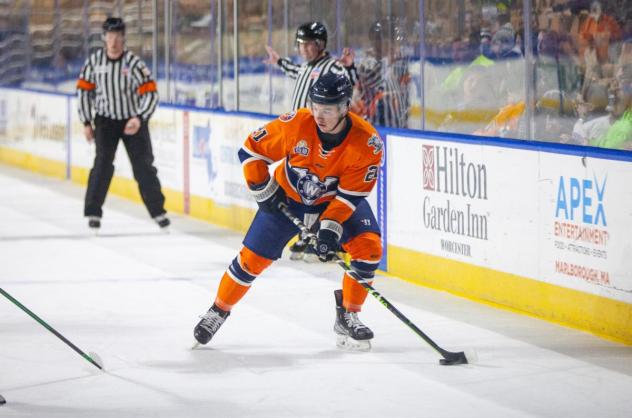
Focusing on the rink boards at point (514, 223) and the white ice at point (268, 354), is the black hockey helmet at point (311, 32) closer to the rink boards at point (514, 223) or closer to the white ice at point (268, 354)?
the rink boards at point (514, 223)

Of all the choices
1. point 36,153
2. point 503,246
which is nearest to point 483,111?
point 503,246

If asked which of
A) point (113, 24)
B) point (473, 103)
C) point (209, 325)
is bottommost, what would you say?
point (209, 325)

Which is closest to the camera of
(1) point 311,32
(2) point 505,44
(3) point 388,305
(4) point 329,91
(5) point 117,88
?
(4) point 329,91

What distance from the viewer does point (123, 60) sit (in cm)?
924

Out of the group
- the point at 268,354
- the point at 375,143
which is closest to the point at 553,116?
the point at 375,143

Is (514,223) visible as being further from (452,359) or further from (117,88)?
(117,88)

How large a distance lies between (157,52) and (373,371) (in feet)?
24.6

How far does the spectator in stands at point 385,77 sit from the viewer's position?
8586mm

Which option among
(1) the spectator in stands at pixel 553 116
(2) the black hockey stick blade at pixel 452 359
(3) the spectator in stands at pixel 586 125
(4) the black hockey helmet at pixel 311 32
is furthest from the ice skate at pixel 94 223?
(2) the black hockey stick blade at pixel 452 359

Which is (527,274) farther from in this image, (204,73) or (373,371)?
(204,73)

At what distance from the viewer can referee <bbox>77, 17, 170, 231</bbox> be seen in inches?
362

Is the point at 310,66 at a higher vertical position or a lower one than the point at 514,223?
higher

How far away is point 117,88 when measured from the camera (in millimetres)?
9188

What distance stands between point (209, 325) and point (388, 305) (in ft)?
2.47
